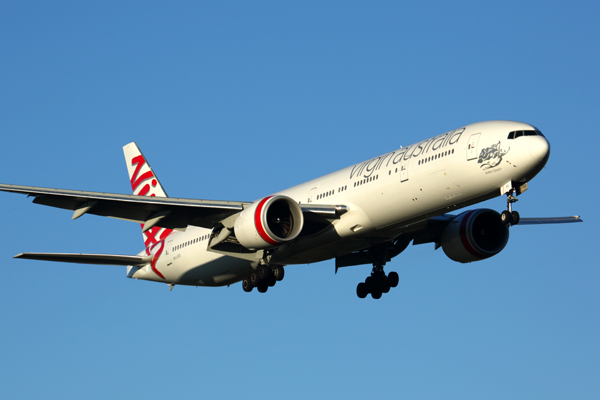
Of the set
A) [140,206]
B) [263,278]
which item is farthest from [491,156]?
[140,206]

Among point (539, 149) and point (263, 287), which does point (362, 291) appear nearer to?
point (263, 287)

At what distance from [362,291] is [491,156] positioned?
1239 cm

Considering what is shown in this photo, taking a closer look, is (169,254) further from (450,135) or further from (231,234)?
(450,135)

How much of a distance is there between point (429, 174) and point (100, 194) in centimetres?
1293

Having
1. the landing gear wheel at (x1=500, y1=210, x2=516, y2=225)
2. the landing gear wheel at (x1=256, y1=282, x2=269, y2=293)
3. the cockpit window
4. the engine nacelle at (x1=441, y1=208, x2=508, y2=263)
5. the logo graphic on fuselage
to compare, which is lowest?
the landing gear wheel at (x1=256, y1=282, x2=269, y2=293)

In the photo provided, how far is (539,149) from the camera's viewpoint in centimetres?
2556

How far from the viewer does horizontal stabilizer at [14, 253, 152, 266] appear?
32794 mm

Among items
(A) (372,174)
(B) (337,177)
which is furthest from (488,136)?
(B) (337,177)

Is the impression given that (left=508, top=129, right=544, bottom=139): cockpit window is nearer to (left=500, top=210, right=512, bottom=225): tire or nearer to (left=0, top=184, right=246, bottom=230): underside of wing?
(left=500, top=210, right=512, bottom=225): tire

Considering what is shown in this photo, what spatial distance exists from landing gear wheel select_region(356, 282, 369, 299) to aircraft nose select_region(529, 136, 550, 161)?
1317 cm

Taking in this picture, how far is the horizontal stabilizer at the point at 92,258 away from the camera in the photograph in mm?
32794

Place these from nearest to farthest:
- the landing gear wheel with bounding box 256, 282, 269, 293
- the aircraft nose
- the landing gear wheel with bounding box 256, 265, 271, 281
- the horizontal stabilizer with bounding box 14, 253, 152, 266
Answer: the aircraft nose → the landing gear wheel with bounding box 256, 265, 271, 281 → the horizontal stabilizer with bounding box 14, 253, 152, 266 → the landing gear wheel with bounding box 256, 282, 269, 293

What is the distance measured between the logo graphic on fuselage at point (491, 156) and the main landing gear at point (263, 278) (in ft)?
36.1

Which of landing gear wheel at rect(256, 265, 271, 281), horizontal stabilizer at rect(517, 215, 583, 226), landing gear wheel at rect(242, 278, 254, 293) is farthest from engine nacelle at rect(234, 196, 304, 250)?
horizontal stabilizer at rect(517, 215, 583, 226)
